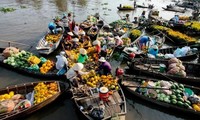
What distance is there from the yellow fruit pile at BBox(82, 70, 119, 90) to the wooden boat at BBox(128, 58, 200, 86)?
9.57ft

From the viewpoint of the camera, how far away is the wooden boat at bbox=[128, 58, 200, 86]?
539 inches

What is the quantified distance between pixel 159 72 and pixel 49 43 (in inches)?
373

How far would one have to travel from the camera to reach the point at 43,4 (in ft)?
120

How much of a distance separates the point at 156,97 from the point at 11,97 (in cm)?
809

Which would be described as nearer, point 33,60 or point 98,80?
point 98,80

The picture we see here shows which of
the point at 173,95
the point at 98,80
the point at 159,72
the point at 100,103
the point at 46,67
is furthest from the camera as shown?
the point at 46,67

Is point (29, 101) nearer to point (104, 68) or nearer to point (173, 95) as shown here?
point (104, 68)

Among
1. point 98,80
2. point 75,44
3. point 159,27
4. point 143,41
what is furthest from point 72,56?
point 159,27

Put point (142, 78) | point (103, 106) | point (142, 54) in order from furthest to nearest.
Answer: point (142, 54) < point (142, 78) < point (103, 106)

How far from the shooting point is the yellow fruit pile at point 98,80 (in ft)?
39.4

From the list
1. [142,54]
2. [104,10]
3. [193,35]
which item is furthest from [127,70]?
[104,10]

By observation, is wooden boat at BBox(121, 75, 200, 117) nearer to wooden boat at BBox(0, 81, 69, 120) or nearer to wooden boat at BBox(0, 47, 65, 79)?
wooden boat at BBox(0, 81, 69, 120)

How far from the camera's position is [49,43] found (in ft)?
58.5

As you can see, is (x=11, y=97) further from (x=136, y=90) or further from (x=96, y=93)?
(x=136, y=90)
